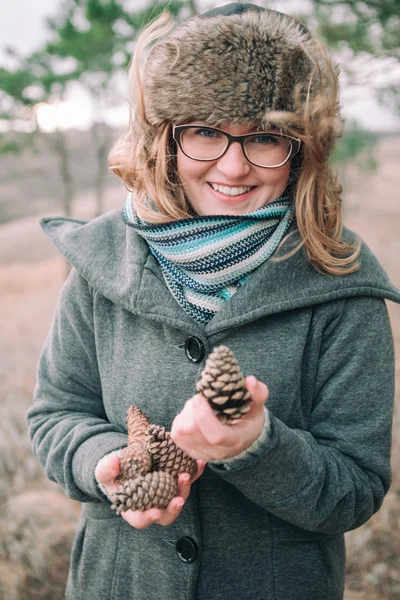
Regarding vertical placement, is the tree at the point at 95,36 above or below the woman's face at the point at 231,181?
above

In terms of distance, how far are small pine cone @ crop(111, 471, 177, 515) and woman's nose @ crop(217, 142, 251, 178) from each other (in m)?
0.81

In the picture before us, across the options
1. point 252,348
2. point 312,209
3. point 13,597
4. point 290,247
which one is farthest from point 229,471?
point 13,597

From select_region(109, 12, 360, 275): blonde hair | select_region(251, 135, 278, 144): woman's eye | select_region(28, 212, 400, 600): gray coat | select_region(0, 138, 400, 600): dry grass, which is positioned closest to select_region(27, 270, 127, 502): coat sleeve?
select_region(28, 212, 400, 600): gray coat

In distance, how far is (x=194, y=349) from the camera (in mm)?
1532

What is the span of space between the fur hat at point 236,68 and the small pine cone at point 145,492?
0.94 m

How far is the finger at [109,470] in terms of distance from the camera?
1248 millimetres

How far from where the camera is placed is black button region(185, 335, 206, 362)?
152cm

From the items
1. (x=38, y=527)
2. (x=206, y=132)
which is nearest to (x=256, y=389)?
(x=206, y=132)

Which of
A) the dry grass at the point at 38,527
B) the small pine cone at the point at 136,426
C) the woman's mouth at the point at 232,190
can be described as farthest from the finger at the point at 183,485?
the dry grass at the point at 38,527

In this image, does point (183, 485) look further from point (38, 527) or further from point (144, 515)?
point (38, 527)

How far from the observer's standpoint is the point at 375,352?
148cm

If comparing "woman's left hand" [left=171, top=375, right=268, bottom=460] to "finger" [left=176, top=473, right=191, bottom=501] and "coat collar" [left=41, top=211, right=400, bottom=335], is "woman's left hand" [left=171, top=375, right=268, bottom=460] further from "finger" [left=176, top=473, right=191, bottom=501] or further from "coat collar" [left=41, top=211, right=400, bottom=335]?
"coat collar" [left=41, top=211, right=400, bottom=335]

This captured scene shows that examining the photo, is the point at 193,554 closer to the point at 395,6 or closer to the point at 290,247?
the point at 290,247

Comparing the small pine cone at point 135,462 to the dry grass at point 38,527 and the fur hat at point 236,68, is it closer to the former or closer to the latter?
the fur hat at point 236,68
